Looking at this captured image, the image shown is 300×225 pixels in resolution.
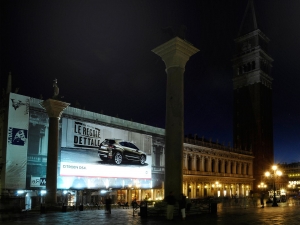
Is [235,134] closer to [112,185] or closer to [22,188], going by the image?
[112,185]

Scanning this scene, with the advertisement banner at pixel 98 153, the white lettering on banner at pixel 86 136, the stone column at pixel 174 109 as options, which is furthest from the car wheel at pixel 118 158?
the stone column at pixel 174 109

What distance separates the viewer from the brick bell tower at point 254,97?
7519 centimetres

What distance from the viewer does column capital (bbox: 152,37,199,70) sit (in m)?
18.4

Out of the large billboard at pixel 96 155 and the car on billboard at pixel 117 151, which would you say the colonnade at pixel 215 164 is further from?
the car on billboard at pixel 117 151

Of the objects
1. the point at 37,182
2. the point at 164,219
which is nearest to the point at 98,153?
the point at 37,182

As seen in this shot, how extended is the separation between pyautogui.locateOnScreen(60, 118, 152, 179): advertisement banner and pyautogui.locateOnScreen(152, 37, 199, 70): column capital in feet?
67.2

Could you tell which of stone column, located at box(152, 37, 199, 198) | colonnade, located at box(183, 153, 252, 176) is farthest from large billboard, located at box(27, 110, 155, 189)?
stone column, located at box(152, 37, 199, 198)

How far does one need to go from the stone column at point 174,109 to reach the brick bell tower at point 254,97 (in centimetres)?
5916

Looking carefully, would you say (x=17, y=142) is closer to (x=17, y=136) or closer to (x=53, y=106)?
(x=17, y=136)

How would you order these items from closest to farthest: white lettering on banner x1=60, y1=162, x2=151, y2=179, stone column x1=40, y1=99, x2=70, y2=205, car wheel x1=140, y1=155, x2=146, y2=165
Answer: stone column x1=40, y1=99, x2=70, y2=205 → white lettering on banner x1=60, y1=162, x2=151, y2=179 → car wheel x1=140, y1=155, x2=146, y2=165

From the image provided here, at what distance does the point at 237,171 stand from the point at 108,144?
35.0 meters

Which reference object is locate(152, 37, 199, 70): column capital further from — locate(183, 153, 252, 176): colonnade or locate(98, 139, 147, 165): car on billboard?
locate(183, 153, 252, 176): colonnade

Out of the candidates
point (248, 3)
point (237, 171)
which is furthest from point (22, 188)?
point (248, 3)

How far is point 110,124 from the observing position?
42.5m
